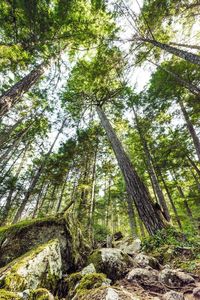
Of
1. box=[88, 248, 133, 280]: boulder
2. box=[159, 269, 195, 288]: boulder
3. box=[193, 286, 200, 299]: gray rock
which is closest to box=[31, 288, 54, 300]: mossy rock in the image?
box=[88, 248, 133, 280]: boulder

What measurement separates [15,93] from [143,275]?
6397 mm

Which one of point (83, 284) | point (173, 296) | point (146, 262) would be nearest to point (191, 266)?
point (146, 262)

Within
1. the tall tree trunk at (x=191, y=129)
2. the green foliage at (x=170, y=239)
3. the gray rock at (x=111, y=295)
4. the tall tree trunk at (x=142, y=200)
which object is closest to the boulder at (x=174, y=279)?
the gray rock at (x=111, y=295)

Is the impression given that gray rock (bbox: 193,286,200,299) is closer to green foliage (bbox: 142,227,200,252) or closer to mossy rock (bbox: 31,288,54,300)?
mossy rock (bbox: 31,288,54,300)

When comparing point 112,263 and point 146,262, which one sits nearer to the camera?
point 112,263

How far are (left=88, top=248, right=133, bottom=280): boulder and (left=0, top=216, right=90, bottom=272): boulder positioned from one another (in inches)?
24.9

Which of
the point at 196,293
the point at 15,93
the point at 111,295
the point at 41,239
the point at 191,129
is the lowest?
the point at 196,293

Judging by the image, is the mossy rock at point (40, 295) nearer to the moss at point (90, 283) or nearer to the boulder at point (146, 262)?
the moss at point (90, 283)

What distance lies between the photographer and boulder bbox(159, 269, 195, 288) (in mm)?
2711

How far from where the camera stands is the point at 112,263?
11.3 ft

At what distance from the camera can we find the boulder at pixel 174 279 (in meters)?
2.71

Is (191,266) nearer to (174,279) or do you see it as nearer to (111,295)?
(174,279)

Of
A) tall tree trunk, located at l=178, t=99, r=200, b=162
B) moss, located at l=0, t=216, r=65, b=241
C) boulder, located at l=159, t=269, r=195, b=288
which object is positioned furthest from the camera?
tall tree trunk, located at l=178, t=99, r=200, b=162

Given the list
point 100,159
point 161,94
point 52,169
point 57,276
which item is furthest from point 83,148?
point 57,276
